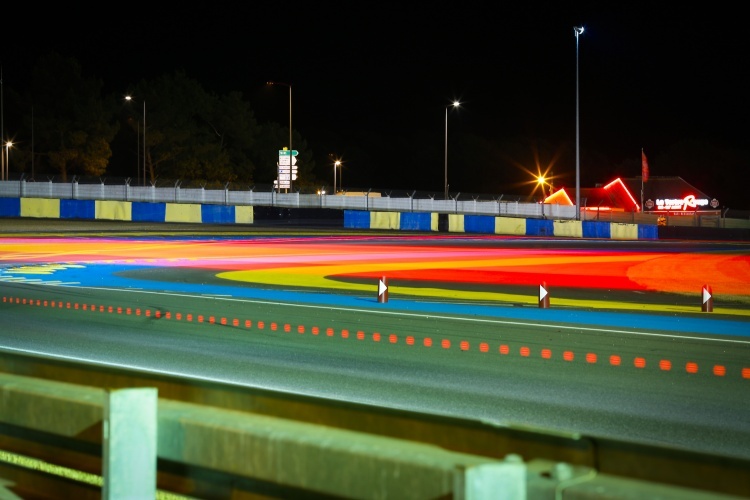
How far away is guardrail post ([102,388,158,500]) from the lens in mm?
4035

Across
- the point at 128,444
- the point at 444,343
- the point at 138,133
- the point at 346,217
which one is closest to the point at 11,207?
the point at 346,217

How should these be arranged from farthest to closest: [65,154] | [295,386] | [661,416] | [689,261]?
[65,154] < [689,261] < [295,386] < [661,416]

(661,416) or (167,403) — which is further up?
(167,403)

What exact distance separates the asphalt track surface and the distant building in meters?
71.1

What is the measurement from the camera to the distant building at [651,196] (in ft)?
331

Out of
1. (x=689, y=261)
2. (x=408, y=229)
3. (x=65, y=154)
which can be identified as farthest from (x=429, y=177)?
(x=689, y=261)

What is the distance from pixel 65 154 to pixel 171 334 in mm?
75631

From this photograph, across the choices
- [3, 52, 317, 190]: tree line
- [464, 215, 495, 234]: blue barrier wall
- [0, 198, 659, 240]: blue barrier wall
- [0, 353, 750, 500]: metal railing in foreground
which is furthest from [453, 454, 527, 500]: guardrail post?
[3, 52, 317, 190]: tree line

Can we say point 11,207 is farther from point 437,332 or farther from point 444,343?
point 444,343

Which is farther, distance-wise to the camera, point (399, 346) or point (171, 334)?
point (171, 334)

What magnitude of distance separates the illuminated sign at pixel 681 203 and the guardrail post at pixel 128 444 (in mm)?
101208

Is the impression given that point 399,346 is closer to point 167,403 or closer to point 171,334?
point 171,334

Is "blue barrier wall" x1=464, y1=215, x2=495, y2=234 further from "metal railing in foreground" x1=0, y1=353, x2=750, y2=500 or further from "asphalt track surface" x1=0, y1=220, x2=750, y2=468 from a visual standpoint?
"metal railing in foreground" x1=0, y1=353, x2=750, y2=500

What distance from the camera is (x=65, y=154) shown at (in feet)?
281
